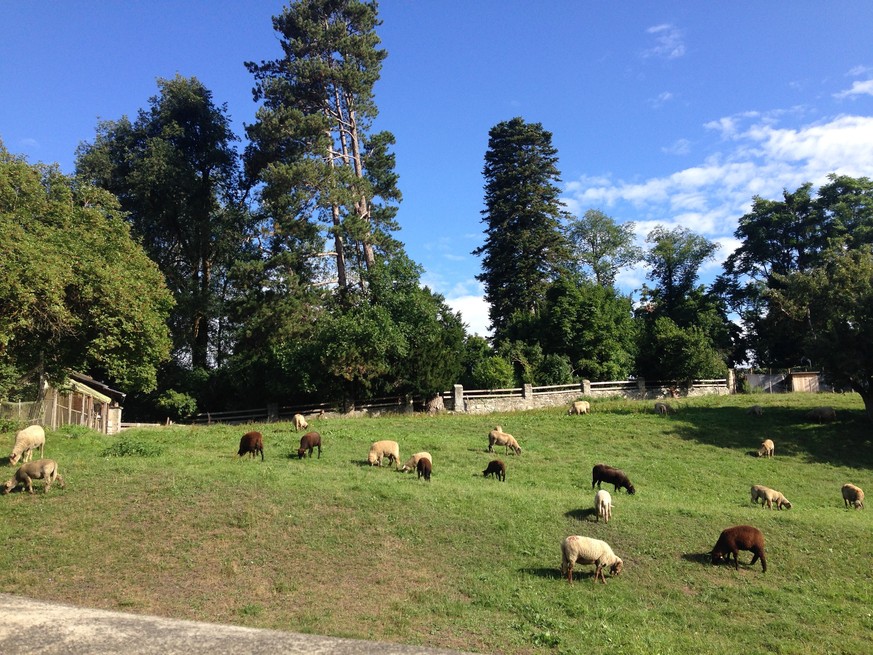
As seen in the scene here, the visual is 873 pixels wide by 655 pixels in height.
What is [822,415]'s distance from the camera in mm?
34281

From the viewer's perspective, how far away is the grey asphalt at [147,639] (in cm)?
474

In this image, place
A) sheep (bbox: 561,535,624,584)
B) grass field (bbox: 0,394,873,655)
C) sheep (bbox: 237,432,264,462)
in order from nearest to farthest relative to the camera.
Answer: grass field (bbox: 0,394,873,655) → sheep (bbox: 561,535,624,584) → sheep (bbox: 237,432,264,462)

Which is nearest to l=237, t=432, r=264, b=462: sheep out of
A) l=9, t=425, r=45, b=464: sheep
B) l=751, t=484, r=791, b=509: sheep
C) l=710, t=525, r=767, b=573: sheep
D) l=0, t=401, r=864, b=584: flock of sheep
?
l=0, t=401, r=864, b=584: flock of sheep

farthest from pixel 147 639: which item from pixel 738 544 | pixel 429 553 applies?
pixel 738 544

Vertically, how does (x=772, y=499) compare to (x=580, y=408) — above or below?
below

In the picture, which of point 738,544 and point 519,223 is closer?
point 738,544

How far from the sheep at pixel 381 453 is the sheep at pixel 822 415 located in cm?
2648

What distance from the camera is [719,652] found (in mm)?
9797

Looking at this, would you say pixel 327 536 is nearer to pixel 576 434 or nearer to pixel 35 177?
pixel 576 434

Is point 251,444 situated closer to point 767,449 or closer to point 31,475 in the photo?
point 31,475

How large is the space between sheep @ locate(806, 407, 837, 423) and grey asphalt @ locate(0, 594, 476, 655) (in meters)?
36.8

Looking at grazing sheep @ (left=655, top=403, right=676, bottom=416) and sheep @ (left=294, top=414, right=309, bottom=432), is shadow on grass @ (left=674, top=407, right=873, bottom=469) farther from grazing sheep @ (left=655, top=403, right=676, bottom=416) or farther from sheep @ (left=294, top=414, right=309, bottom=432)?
sheep @ (left=294, top=414, right=309, bottom=432)

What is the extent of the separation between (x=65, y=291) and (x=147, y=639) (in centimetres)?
2195

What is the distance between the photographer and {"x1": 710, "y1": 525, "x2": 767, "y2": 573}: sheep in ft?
45.5
